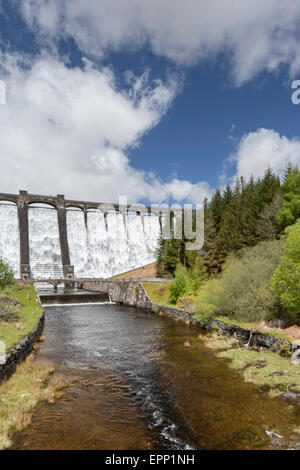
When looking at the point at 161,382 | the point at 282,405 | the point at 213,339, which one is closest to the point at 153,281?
the point at 213,339

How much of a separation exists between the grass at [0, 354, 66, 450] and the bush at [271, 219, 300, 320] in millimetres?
12218

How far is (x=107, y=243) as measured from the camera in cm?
6644

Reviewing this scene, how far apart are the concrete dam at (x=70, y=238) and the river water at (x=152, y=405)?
42105mm

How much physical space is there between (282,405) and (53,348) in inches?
518

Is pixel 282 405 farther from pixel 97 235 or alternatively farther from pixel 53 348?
pixel 97 235

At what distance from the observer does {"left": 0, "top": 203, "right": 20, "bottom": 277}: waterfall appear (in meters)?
54.8

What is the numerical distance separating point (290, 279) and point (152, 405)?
33.1ft

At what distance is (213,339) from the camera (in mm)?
→ 18531

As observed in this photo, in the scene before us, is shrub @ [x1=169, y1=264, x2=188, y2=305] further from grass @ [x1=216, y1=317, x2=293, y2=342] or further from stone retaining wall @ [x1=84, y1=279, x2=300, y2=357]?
grass @ [x1=216, y1=317, x2=293, y2=342]

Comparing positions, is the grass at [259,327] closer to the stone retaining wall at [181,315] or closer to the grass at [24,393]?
the stone retaining wall at [181,315]

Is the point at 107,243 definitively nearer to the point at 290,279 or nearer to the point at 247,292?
the point at 247,292

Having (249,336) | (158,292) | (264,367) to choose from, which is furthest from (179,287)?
(264,367)

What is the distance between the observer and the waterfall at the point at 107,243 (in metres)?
61.9
